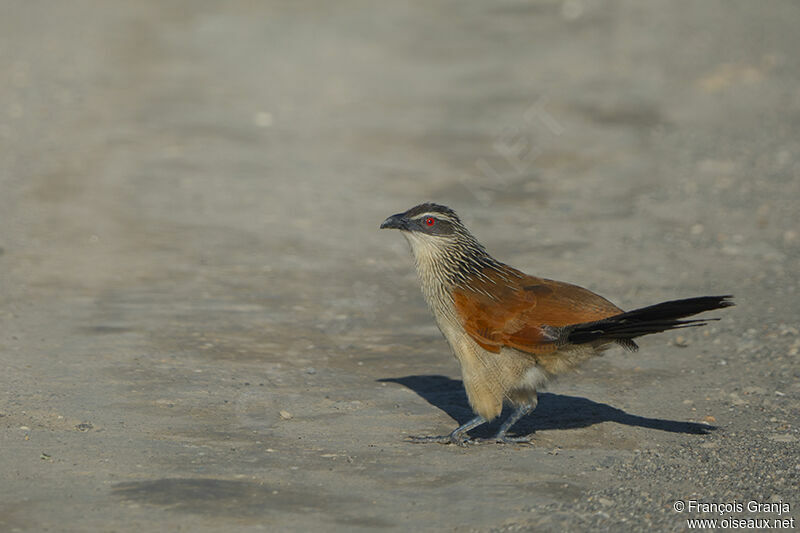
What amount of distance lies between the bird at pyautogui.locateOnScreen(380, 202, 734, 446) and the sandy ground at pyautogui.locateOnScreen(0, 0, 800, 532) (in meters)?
0.38

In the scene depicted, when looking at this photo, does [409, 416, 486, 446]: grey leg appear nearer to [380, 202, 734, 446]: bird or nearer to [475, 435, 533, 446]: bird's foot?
[380, 202, 734, 446]: bird

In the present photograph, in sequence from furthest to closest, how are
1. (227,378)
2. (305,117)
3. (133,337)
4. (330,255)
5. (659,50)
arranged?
(659,50) < (305,117) < (330,255) < (133,337) < (227,378)

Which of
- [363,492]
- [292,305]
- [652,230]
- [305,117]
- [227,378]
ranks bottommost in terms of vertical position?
[363,492]

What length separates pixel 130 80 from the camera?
17.9 metres

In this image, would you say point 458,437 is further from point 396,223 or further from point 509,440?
point 396,223

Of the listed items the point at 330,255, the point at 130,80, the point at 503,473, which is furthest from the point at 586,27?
the point at 503,473

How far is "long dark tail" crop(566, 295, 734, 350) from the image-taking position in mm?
5781

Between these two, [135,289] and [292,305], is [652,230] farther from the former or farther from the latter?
[135,289]

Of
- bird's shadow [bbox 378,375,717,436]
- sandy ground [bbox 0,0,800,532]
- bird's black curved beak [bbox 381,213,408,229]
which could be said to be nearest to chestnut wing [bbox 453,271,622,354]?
bird's black curved beak [bbox 381,213,408,229]

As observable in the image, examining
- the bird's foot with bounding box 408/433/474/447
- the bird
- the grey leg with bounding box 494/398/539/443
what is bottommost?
the bird's foot with bounding box 408/433/474/447

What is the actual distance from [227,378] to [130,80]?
37.3ft

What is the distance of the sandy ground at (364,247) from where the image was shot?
19.6 ft

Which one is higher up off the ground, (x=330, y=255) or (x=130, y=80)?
(x=130, y=80)

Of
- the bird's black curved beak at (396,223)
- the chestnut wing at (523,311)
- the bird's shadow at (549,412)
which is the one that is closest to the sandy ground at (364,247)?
the bird's shadow at (549,412)
